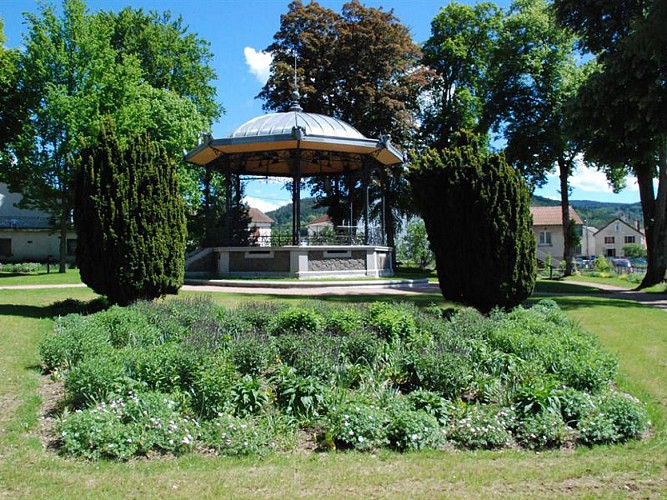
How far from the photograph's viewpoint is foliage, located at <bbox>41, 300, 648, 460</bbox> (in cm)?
506

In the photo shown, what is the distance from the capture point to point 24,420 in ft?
17.9

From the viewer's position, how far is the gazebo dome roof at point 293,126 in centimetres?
2223

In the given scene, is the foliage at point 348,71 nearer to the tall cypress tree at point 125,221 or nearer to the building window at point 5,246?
the tall cypress tree at point 125,221

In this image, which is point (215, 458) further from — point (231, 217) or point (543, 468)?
point (231, 217)

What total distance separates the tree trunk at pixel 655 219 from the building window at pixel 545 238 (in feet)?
147

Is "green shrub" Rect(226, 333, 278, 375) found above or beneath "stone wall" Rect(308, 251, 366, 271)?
beneath

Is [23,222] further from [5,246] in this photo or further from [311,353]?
[311,353]

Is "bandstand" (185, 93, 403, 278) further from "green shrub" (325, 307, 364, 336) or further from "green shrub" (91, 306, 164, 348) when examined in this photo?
"green shrub" (91, 306, 164, 348)

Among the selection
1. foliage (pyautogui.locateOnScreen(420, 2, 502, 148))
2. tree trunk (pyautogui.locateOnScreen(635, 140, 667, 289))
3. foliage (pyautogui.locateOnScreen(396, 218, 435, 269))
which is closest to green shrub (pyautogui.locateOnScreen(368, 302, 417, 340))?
tree trunk (pyautogui.locateOnScreen(635, 140, 667, 289))

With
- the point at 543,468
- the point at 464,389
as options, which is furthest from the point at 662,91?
the point at 543,468

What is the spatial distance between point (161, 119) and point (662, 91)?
77.9 feet

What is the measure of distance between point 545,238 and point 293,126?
53622 millimetres

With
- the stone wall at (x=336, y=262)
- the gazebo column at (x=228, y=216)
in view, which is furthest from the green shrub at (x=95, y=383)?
the gazebo column at (x=228, y=216)

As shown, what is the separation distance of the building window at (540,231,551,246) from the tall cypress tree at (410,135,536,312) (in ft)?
198
